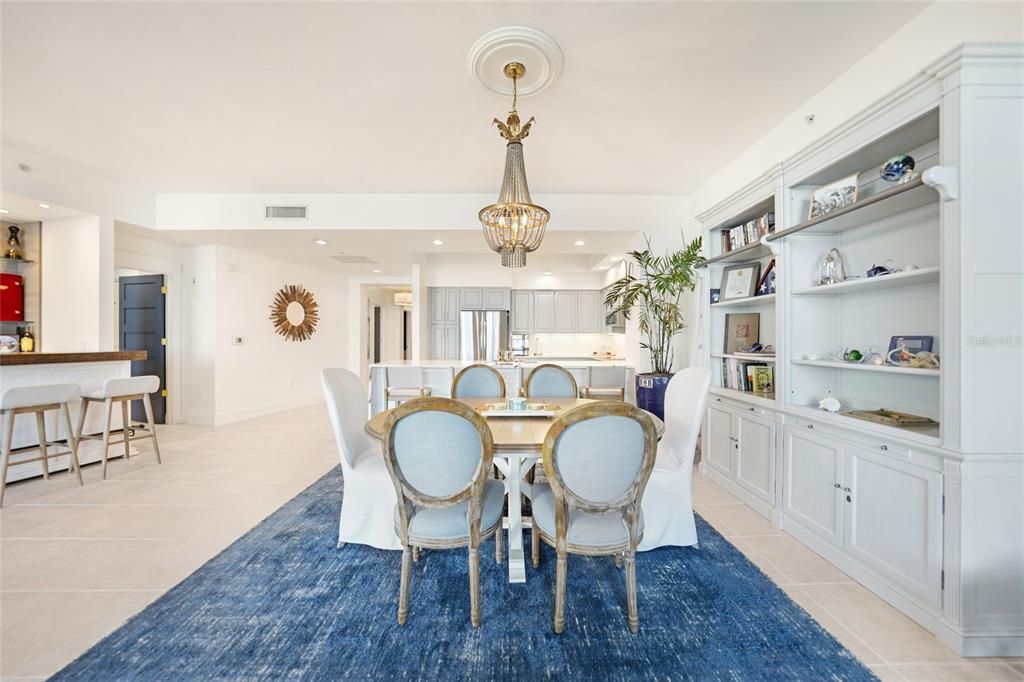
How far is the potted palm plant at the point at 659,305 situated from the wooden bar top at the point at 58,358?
15.8 feet

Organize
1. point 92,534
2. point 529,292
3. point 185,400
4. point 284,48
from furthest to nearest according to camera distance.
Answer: point 529,292
point 185,400
point 92,534
point 284,48

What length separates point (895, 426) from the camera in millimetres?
1938

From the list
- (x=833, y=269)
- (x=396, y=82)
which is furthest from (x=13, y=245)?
(x=833, y=269)

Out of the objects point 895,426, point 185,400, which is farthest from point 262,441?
point 895,426

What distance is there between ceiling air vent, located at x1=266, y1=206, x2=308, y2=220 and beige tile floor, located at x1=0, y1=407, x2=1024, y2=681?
8.56 ft

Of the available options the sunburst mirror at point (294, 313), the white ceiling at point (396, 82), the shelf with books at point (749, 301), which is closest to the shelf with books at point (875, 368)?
the shelf with books at point (749, 301)

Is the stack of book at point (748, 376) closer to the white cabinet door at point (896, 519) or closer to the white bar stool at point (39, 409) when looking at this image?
the white cabinet door at point (896, 519)

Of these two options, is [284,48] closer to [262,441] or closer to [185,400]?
[262,441]

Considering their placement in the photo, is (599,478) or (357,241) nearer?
(599,478)

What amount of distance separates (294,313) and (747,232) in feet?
21.8

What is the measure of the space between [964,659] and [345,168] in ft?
16.1

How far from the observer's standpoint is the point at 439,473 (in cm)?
168

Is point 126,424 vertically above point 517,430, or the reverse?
point 517,430

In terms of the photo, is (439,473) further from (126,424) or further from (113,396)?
(126,424)
